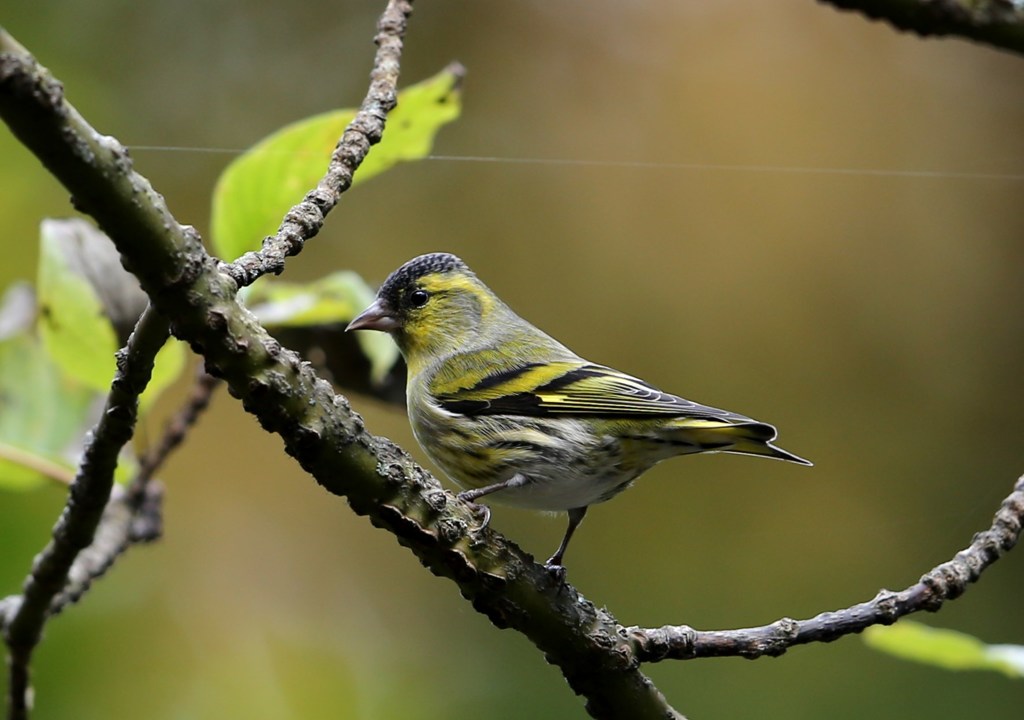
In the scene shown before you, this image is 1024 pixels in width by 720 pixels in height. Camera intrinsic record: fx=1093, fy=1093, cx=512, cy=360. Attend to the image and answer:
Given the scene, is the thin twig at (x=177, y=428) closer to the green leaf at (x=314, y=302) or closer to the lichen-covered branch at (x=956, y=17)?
the green leaf at (x=314, y=302)

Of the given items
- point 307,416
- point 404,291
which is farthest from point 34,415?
point 307,416

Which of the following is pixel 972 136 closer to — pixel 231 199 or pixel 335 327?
pixel 335 327

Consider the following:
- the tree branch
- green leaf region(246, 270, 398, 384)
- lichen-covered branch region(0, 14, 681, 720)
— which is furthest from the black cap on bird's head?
lichen-covered branch region(0, 14, 681, 720)

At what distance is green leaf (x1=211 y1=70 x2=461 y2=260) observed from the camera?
184cm

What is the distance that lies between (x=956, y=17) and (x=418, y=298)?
4.02ft

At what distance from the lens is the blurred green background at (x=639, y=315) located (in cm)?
363

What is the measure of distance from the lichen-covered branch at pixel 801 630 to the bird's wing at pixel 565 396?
52 centimetres

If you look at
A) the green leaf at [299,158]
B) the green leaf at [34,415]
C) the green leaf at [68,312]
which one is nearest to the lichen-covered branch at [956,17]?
the green leaf at [299,158]

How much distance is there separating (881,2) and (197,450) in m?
3.41

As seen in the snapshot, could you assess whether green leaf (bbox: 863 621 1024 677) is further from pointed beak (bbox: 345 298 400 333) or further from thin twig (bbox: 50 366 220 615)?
thin twig (bbox: 50 366 220 615)

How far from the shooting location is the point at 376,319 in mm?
2373

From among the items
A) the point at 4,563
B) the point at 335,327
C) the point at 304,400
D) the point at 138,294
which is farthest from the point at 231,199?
the point at 4,563

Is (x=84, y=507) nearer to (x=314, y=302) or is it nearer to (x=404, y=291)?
(x=314, y=302)

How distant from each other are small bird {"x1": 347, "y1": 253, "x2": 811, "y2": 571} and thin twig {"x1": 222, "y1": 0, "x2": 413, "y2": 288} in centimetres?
58
